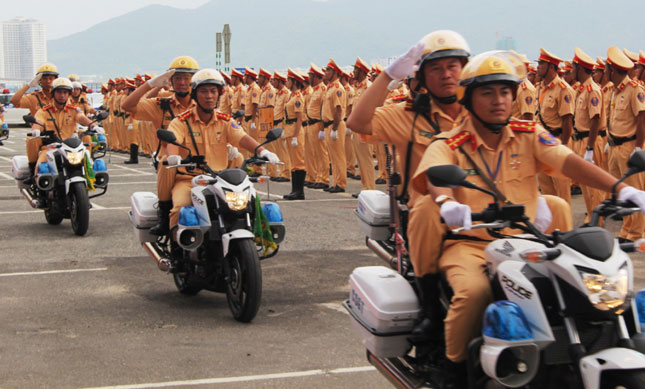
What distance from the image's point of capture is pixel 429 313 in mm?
4453

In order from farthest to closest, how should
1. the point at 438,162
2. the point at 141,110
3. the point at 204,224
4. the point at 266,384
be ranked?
the point at 141,110
the point at 204,224
the point at 266,384
the point at 438,162

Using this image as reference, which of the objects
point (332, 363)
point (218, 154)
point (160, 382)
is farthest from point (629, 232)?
point (160, 382)

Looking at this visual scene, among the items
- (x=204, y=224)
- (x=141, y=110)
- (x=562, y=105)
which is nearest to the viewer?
(x=204, y=224)

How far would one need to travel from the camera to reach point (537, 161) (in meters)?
4.56

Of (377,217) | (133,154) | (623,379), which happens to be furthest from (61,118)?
(133,154)

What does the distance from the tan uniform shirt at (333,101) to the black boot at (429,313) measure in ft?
41.3

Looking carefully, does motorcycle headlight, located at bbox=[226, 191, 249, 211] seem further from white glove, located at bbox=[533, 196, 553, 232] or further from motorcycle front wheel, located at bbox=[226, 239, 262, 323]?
white glove, located at bbox=[533, 196, 553, 232]

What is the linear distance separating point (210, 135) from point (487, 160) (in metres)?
4.03

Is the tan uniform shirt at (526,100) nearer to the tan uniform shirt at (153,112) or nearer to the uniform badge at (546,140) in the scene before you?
the tan uniform shirt at (153,112)

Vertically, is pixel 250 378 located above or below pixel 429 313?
below

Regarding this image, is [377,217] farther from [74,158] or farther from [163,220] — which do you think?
[74,158]

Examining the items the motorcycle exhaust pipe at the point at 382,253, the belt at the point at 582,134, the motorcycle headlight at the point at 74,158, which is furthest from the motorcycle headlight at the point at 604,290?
the belt at the point at 582,134

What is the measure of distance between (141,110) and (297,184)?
612 centimetres

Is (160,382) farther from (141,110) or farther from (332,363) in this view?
(141,110)
